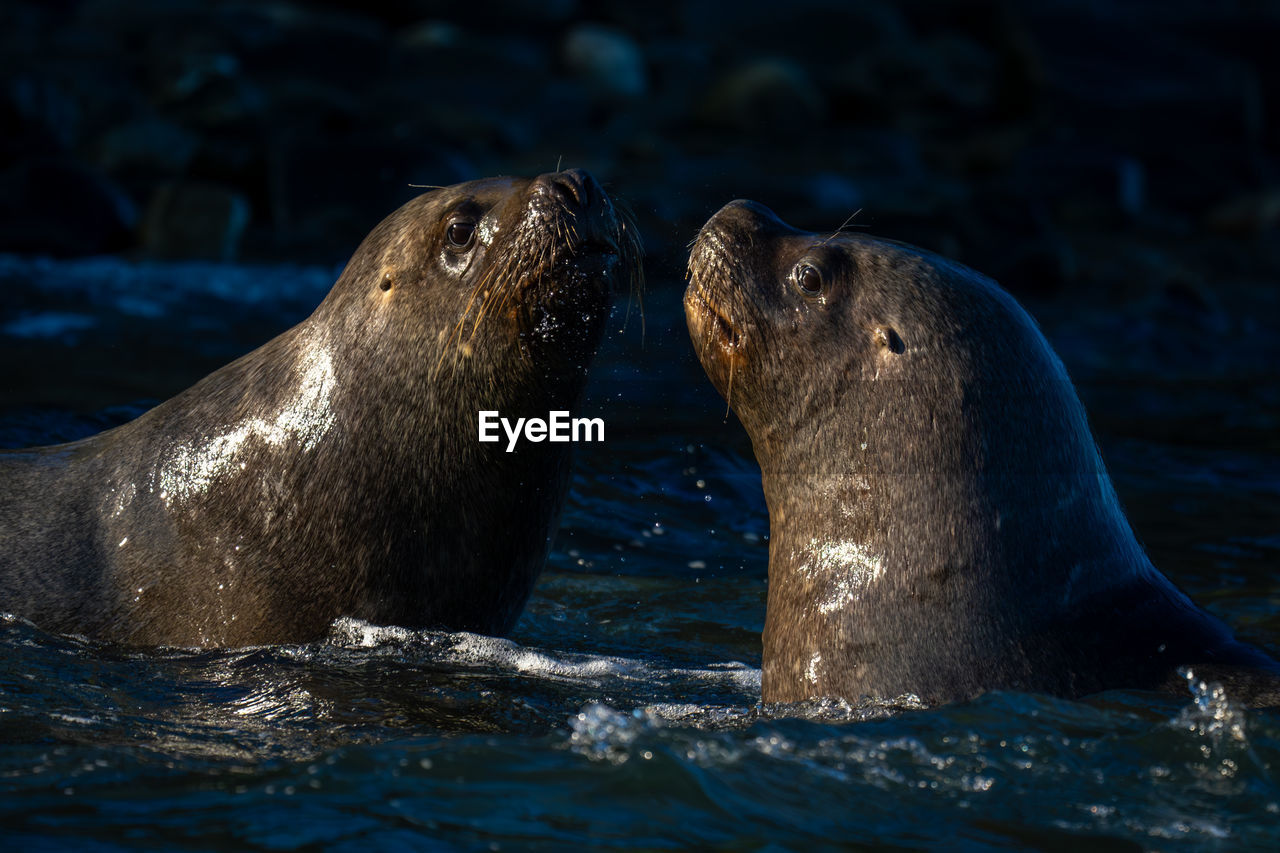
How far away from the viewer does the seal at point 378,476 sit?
20.5 ft

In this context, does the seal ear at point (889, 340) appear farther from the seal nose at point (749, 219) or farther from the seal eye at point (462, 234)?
the seal eye at point (462, 234)

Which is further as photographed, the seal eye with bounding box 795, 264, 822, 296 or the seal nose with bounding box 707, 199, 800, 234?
the seal nose with bounding box 707, 199, 800, 234

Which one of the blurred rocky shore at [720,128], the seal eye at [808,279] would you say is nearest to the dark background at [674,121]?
the blurred rocky shore at [720,128]

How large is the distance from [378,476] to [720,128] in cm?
2152

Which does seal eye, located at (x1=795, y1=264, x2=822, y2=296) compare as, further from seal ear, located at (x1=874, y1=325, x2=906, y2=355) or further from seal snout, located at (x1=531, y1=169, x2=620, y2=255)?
seal snout, located at (x1=531, y1=169, x2=620, y2=255)

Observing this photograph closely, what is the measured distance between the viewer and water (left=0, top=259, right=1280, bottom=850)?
4.43 m

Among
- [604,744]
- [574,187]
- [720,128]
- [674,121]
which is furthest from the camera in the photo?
[674,121]

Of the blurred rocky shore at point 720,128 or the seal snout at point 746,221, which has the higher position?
the blurred rocky shore at point 720,128

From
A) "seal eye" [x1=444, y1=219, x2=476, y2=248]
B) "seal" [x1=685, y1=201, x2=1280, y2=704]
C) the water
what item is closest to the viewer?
the water

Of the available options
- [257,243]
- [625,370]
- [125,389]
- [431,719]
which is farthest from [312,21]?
[431,719]

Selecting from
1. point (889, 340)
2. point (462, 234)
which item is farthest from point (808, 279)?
point (462, 234)

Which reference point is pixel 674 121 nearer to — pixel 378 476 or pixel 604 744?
pixel 378 476

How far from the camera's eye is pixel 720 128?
27125 mm

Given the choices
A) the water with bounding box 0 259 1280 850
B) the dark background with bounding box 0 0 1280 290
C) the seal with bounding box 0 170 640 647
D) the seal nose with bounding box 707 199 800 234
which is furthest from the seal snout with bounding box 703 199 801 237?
the dark background with bounding box 0 0 1280 290
